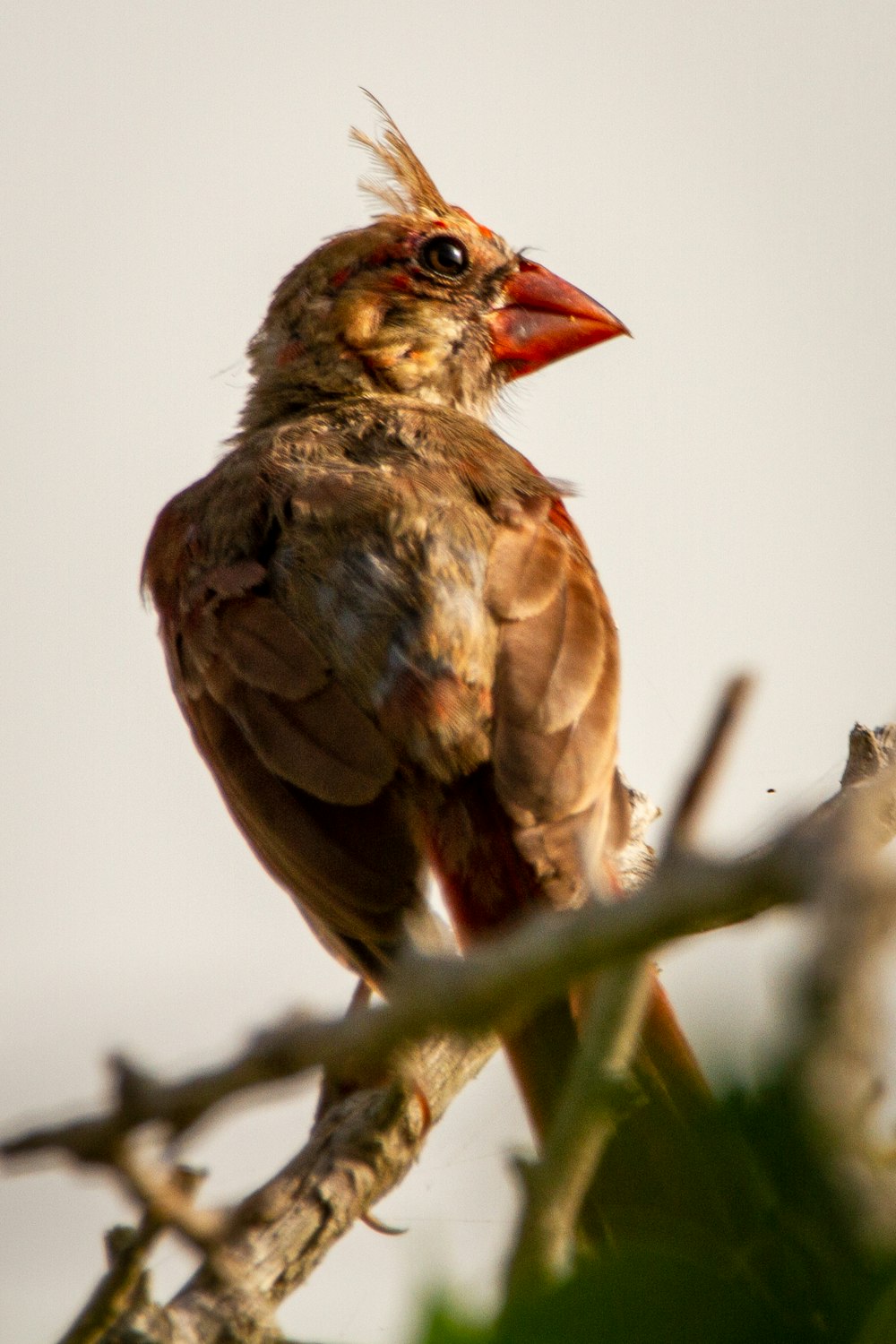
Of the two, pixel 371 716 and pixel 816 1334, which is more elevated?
pixel 816 1334

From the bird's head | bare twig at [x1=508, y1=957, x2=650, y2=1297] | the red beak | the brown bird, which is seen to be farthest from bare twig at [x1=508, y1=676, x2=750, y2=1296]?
the red beak

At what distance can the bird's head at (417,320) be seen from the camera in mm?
5684

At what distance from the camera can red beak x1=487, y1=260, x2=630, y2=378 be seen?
5902 millimetres

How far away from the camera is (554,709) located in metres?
3.56

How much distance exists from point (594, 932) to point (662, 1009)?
1840 millimetres

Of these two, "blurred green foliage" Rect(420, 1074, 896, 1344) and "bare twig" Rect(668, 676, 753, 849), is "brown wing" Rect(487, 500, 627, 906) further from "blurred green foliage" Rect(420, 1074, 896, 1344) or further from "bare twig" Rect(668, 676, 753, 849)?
"blurred green foliage" Rect(420, 1074, 896, 1344)

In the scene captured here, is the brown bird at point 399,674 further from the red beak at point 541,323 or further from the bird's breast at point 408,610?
the red beak at point 541,323

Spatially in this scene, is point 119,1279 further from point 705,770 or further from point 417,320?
point 417,320

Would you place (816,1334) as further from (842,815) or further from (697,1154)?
(842,815)

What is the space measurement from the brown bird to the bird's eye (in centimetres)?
70

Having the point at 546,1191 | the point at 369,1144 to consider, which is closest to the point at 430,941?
the point at 369,1144

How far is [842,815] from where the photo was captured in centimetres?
119

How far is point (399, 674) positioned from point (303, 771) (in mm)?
326

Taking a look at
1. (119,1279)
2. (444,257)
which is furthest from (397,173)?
(119,1279)
